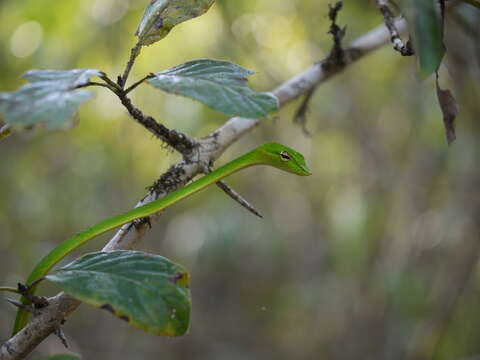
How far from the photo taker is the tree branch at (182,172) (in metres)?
0.91

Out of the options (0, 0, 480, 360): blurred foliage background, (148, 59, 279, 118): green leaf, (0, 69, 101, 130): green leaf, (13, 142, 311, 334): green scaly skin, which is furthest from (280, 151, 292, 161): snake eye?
(0, 0, 480, 360): blurred foliage background

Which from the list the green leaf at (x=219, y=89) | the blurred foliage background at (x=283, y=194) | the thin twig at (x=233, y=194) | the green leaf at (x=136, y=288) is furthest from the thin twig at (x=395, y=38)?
the blurred foliage background at (x=283, y=194)

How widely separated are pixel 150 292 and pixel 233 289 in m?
4.78

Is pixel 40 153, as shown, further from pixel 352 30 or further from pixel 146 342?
pixel 352 30

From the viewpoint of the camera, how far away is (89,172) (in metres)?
4.66

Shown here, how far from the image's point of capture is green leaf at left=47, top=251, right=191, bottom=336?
80cm

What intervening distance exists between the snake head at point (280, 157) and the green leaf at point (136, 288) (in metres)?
0.40

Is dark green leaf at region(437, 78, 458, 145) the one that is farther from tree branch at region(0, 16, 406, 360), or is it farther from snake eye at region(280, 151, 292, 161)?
tree branch at region(0, 16, 406, 360)

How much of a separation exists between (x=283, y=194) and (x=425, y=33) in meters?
4.13

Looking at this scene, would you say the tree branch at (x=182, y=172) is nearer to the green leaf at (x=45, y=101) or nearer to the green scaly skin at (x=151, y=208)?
the green scaly skin at (x=151, y=208)

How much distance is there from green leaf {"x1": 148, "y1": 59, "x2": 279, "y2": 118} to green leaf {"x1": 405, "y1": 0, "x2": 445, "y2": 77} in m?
0.24

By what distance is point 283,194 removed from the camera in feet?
16.1

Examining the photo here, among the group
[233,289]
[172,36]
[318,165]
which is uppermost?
[172,36]

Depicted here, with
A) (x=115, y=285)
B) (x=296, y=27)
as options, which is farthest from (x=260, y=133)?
(x=115, y=285)
